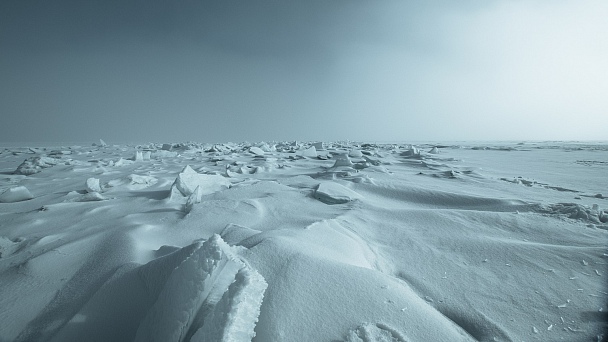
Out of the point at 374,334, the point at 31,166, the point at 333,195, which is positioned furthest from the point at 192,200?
the point at 31,166

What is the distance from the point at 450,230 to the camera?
1.35m

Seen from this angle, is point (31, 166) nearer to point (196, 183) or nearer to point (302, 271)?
point (196, 183)

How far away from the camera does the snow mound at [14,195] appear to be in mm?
2006

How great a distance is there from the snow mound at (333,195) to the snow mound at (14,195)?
2.41 m

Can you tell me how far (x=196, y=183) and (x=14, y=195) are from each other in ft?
4.75

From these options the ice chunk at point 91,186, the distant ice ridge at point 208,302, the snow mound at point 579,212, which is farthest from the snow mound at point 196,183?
the snow mound at point 579,212

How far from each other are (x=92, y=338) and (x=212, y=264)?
407 millimetres

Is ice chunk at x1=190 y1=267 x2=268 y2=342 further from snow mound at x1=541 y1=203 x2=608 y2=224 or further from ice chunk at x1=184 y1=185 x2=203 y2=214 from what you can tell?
snow mound at x1=541 y1=203 x2=608 y2=224

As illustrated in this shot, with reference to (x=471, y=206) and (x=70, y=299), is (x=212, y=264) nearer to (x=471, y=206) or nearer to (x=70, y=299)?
(x=70, y=299)

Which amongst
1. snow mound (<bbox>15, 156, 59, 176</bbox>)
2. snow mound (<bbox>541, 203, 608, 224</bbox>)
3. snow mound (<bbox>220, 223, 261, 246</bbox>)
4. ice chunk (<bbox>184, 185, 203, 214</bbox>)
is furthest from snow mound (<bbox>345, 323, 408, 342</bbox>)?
snow mound (<bbox>15, 156, 59, 176</bbox>)

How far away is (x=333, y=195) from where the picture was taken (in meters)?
1.93

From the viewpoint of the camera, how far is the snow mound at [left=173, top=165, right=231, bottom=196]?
2.00 meters

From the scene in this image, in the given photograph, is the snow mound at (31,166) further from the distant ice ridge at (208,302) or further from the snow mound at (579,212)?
the snow mound at (579,212)

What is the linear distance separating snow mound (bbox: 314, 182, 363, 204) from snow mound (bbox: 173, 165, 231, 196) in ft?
2.86
